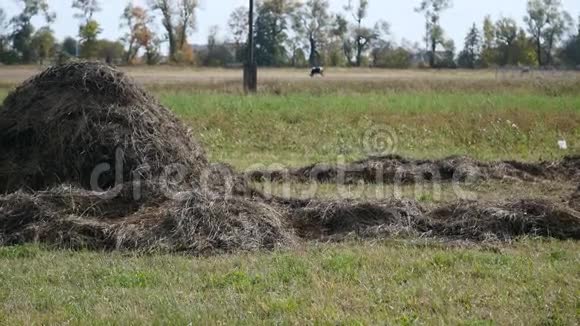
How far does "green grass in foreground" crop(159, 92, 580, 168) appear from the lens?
56.6 feet

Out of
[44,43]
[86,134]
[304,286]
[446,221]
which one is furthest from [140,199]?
[44,43]

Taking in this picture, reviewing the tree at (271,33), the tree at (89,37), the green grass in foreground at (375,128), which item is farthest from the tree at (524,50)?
the green grass in foreground at (375,128)

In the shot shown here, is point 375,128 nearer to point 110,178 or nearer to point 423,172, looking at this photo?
point 423,172

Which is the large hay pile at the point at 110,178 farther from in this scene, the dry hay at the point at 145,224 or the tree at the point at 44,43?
the tree at the point at 44,43

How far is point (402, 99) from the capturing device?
2450 centimetres

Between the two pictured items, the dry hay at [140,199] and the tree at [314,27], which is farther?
the tree at [314,27]

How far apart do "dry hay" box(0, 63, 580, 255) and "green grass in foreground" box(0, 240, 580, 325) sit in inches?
20.4

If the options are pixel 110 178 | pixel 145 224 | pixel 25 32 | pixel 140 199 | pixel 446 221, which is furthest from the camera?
pixel 25 32

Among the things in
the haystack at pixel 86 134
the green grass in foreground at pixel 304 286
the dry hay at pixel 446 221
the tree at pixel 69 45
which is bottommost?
the green grass in foreground at pixel 304 286

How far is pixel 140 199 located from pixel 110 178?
0.90 m

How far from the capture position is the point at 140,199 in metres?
8.82

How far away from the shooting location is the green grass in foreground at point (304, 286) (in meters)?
5.47

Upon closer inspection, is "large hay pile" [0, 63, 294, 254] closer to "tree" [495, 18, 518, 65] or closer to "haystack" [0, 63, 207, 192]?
"haystack" [0, 63, 207, 192]

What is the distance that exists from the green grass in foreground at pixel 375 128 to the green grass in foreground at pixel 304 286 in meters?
7.90
